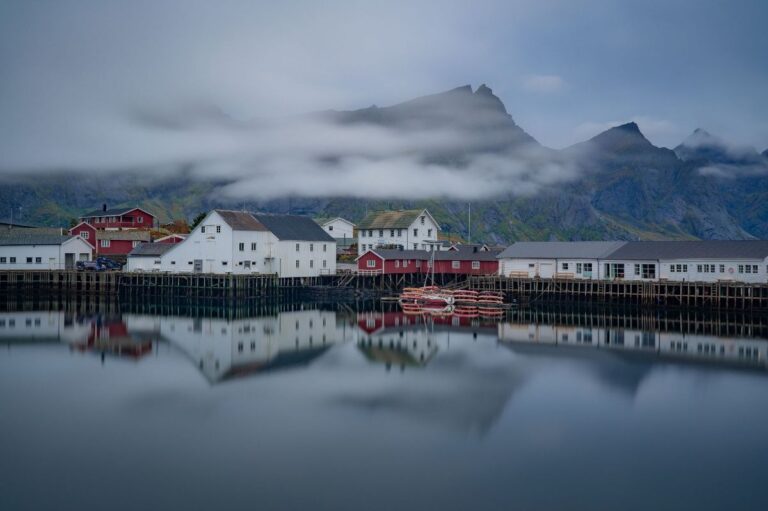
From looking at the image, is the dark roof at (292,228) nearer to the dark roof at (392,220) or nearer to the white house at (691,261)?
the dark roof at (392,220)

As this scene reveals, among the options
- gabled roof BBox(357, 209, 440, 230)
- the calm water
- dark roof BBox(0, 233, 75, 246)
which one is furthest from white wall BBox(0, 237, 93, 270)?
gabled roof BBox(357, 209, 440, 230)

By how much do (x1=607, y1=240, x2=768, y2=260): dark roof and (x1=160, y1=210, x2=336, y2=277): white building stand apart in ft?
95.5

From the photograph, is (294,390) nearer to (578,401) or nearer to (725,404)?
(578,401)

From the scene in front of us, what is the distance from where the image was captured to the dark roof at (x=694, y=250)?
53.1m

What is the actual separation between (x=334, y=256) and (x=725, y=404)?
51319mm

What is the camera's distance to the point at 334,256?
72625 mm

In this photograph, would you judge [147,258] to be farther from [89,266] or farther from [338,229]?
[338,229]

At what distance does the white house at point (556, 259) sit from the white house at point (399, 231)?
55.3ft

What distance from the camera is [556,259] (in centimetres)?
6191

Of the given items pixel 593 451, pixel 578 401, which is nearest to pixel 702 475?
pixel 593 451

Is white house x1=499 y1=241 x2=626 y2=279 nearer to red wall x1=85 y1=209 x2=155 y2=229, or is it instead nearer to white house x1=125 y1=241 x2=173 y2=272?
white house x1=125 y1=241 x2=173 y2=272

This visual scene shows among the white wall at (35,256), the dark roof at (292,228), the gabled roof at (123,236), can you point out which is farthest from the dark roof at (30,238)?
the dark roof at (292,228)

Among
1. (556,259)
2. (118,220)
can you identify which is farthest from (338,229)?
(556,259)

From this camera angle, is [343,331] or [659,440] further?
[343,331]
